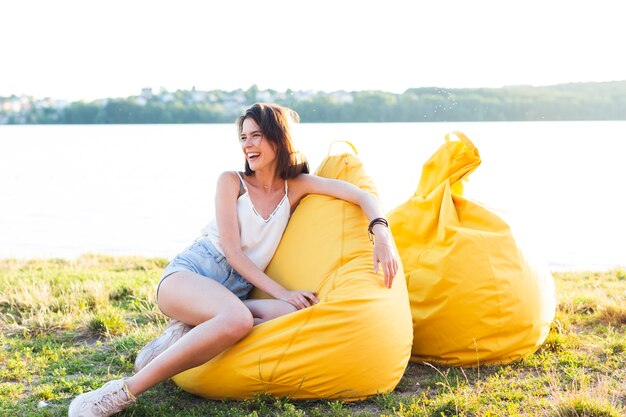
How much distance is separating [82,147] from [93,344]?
42.0 m

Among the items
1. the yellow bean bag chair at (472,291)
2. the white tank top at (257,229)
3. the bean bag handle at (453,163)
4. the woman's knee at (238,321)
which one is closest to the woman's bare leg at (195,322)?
the woman's knee at (238,321)

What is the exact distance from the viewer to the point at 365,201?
3.82 meters

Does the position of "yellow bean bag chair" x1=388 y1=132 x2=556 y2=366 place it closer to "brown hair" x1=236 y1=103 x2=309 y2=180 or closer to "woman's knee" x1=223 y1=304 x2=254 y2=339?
"brown hair" x1=236 y1=103 x2=309 y2=180

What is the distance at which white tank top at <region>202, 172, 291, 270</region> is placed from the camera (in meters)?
3.82

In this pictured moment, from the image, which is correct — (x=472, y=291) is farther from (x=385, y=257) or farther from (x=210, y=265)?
(x=210, y=265)

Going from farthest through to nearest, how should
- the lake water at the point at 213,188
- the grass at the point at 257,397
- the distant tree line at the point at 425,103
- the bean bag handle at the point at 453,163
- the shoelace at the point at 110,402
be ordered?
the distant tree line at the point at 425,103, the lake water at the point at 213,188, the bean bag handle at the point at 453,163, the grass at the point at 257,397, the shoelace at the point at 110,402

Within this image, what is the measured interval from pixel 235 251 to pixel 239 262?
6cm

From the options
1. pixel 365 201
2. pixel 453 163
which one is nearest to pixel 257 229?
pixel 365 201

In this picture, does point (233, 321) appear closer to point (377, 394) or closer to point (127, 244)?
point (377, 394)

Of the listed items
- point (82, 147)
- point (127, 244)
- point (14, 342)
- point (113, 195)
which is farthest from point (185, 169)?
point (14, 342)

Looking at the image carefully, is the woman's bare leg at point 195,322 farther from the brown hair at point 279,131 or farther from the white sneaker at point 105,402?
the brown hair at point 279,131

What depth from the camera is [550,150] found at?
106 feet

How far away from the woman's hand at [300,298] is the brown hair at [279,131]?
2.25ft

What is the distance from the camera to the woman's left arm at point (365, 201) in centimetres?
354
